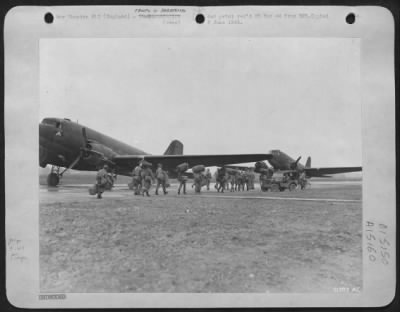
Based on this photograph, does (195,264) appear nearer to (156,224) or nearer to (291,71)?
(156,224)

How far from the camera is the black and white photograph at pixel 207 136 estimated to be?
237 centimetres

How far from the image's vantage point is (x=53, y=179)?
9.22ft

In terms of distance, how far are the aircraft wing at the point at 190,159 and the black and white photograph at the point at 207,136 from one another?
0.27 m

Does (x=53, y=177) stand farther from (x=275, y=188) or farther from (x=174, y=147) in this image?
(x=275, y=188)

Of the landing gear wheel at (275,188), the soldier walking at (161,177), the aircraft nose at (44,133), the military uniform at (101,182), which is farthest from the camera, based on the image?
the landing gear wheel at (275,188)

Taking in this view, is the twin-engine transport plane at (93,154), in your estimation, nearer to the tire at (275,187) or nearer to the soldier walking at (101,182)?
the soldier walking at (101,182)

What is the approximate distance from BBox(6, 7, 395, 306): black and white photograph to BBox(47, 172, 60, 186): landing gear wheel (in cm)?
3

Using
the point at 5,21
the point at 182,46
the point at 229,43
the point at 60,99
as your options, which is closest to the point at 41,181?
the point at 60,99

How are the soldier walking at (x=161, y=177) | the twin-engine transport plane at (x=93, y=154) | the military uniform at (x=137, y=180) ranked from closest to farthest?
the twin-engine transport plane at (x=93, y=154), the military uniform at (x=137, y=180), the soldier walking at (x=161, y=177)

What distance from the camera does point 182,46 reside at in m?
2.47

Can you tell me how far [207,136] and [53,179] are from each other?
152cm

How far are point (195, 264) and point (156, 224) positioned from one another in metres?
0.45

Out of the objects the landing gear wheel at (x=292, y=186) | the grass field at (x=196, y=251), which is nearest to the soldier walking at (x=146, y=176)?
the grass field at (x=196, y=251)

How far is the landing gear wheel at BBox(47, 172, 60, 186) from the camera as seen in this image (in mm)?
2640
